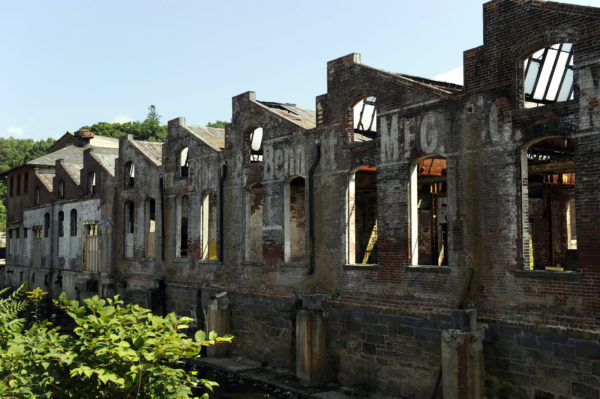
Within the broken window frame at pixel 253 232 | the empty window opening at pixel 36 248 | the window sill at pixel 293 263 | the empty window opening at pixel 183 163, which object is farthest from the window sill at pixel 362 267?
the empty window opening at pixel 36 248

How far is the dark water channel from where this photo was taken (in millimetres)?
15680

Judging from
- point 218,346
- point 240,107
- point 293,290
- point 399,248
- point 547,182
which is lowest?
point 218,346

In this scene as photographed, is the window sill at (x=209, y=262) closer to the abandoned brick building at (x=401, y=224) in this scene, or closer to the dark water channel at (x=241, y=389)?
the abandoned brick building at (x=401, y=224)

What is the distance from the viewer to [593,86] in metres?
10.9

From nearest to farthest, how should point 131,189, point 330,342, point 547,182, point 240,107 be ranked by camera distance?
point 330,342 < point 547,182 < point 240,107 < point 131,189

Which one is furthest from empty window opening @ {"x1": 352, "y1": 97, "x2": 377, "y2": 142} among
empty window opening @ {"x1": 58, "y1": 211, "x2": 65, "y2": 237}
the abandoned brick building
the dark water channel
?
empty window opening @ {"x1": 58, "y1": 211, "x2": 65, "y2": 237}

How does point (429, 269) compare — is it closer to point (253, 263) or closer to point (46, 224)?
point (253, 263)

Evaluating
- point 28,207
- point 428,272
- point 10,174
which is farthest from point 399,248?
point 10,174

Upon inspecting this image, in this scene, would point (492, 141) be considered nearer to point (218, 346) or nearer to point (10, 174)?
point (218, 346)

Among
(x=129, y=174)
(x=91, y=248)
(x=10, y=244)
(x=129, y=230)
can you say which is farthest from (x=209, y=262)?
(x=10, y=244)

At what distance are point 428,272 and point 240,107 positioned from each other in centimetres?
941

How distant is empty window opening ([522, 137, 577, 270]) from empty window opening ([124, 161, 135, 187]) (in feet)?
54.9

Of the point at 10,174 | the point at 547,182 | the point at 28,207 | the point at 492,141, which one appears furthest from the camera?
the point at 10,174

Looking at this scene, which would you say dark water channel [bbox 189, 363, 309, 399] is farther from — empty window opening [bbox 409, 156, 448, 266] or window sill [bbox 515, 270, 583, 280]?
window sill [bbox 515, 270, 583, 280]
